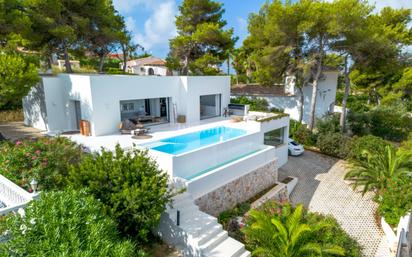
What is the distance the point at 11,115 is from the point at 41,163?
1568 cm

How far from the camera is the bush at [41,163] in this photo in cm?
1016

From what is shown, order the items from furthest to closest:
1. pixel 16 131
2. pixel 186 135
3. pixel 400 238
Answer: pixel 16 131 → pixel 186 135 → pixel 400 238

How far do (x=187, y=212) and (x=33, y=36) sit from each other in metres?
18.4

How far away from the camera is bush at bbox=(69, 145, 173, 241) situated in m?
8.16

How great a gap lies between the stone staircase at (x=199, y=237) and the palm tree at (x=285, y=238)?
70cm

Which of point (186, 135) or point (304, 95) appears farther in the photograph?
point (304, 95)

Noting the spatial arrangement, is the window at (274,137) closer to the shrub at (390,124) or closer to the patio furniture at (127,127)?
the patio furniture at (127,127)

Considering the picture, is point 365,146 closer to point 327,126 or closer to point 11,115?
point 327,126

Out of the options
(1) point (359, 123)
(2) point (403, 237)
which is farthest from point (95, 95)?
(1) point (359, 123)

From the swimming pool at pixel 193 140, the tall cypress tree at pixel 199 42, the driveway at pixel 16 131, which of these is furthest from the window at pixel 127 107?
the tall cypress tree at pixel 199 42

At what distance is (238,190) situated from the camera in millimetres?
14227

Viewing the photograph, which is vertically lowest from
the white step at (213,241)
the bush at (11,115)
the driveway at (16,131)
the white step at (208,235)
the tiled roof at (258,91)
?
the white step at (213,241)

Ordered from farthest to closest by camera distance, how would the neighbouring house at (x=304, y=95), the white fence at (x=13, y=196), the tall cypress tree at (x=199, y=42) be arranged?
the neighbouring house at (x=304, y=95) < the tall cypress tree at (x=199, y=42) < the white fence at (x=13, y=196)

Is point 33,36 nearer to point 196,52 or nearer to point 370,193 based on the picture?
point 196,52
